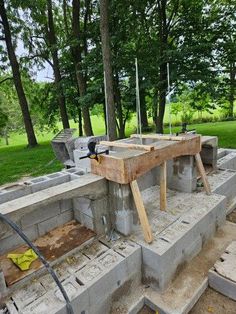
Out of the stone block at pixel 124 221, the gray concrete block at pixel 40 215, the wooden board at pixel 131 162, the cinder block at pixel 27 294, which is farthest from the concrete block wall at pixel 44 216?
the cinder block at pixel 27 294

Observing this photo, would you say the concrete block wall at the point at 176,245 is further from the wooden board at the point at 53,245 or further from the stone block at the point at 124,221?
the wooden board at the point at 53,245

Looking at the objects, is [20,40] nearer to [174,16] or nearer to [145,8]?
[145,8]

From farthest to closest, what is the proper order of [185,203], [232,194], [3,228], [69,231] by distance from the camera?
[232,194] < [185,203] < [69,231] < [3,228]

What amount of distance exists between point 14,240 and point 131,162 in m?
1.76

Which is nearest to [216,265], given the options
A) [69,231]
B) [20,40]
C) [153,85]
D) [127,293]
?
[127,293]

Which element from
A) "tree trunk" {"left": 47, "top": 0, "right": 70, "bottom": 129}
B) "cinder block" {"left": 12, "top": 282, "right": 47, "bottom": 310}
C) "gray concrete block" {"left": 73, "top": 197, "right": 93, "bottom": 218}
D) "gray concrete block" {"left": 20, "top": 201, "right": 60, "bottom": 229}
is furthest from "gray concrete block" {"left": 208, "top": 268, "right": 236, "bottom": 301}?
"tree trunk" {"left": 47, "top": 0, "right": 70, "bottom": 129}

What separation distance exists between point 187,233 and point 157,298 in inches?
33.3

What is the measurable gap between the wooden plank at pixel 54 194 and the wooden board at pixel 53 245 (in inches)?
25.0

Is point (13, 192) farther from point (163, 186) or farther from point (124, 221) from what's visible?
point (163, 186)

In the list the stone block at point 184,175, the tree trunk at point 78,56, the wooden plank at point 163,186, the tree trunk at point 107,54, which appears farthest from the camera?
the tree trunk at point 78,56

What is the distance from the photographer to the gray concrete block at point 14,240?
284 centimetres

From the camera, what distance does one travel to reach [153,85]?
816 cm

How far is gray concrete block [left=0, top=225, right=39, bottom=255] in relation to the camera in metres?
2.84

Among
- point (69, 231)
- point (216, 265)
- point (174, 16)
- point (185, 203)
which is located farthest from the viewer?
point (174, 16)
